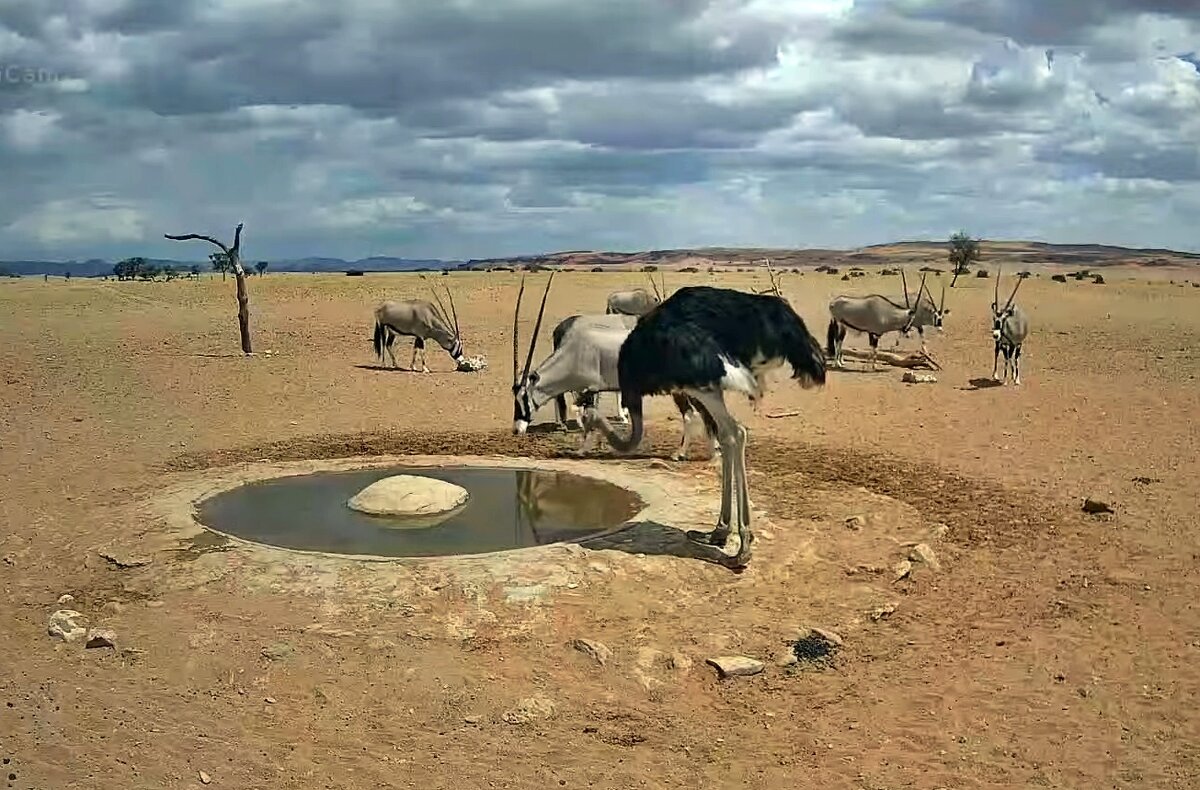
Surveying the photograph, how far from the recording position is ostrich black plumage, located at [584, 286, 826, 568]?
8.30 metres

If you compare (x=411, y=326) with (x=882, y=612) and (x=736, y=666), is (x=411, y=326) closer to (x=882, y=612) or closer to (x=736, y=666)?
(x=882, y=612)

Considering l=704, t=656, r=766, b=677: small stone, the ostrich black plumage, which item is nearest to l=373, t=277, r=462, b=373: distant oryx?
the ostrich black plumage

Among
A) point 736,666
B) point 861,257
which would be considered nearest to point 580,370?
point 736,666

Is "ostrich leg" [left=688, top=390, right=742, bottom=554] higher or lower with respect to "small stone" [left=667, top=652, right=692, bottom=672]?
higher

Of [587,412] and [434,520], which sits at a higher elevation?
[587,412]

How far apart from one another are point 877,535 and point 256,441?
779 centimetres

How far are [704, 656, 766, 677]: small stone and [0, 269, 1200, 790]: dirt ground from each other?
0.06 m

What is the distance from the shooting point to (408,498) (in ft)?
30.6

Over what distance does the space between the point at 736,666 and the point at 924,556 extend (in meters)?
2.66

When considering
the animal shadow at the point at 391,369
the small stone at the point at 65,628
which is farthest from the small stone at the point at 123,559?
the animal shadow at the point at 391,369

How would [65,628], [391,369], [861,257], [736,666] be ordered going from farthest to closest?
[861,257], [391,369], [65,628], [736,666]

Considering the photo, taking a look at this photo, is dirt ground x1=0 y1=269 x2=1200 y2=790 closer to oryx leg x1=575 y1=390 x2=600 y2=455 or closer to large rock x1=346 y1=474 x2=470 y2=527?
oryx leg x1=575 y1=390 x2=600 y2=455

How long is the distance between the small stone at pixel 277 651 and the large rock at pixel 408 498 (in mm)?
2341

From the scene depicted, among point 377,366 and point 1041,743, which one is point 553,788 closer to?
point 1041,743
